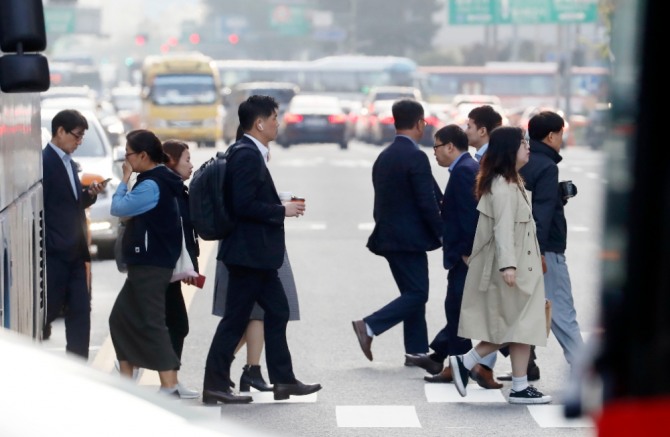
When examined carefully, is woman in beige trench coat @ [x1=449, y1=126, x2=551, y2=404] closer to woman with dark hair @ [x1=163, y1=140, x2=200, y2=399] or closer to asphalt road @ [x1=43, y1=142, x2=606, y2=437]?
asphalt road @ [x1=43, y1=142, x2=606, y2=437]

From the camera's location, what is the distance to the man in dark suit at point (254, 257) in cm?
818

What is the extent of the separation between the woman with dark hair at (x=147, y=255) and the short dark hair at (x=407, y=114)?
1906mm

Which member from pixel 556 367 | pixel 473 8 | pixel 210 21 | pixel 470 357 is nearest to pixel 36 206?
pixel 470 357

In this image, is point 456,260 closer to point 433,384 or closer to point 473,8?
point 433,384

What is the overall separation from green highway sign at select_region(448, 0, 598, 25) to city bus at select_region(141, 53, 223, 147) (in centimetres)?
2647

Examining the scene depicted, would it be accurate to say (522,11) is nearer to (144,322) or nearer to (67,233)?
(67,233)

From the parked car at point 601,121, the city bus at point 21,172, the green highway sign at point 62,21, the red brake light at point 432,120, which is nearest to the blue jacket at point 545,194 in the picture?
the city bus at point 21,172

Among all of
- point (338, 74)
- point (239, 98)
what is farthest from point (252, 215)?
point (338, 74)

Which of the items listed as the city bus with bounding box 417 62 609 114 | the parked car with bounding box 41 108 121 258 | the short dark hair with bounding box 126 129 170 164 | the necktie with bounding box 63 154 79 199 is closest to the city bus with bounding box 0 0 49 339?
the short dark hair with bounding box 126 129 170 164

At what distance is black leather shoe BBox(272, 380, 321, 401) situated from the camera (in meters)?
8.45

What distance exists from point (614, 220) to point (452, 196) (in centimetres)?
736

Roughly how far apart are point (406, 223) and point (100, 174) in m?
6.82

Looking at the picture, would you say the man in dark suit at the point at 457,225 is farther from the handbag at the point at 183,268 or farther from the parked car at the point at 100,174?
the parked car at the point at 100,174

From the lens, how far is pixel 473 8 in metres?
78.1
